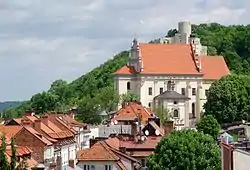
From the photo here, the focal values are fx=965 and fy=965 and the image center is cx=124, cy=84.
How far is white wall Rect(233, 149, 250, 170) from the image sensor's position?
32.0 meters

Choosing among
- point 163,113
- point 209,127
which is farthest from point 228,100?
point 209,127

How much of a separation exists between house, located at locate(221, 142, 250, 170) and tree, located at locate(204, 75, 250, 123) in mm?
97261

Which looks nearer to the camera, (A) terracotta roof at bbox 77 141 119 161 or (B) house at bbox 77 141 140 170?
(B) house at bbox 77 141 140 170

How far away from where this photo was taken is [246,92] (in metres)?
138

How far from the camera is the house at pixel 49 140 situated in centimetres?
7125

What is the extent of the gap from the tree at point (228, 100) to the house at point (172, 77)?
21.4 feet

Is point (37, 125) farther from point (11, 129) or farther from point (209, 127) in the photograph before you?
point (209, 127)

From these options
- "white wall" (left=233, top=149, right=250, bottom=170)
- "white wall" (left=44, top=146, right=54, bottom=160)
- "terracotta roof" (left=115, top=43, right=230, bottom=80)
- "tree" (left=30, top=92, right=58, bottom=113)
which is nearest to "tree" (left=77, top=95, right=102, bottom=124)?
"terracotta roof" (left=115, top=43, right=230, bottom=80)

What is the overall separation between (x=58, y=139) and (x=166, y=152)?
1819 cm

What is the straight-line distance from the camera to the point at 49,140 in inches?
2975

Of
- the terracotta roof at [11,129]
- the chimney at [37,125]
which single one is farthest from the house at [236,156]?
the chimney at [37,125]

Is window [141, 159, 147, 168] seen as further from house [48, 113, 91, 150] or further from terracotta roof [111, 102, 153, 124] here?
terracotta roof [111, 102, 153, 124]

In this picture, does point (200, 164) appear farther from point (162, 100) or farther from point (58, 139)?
point (162, 100)

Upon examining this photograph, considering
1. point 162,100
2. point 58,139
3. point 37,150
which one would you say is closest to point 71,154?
point 58,139
